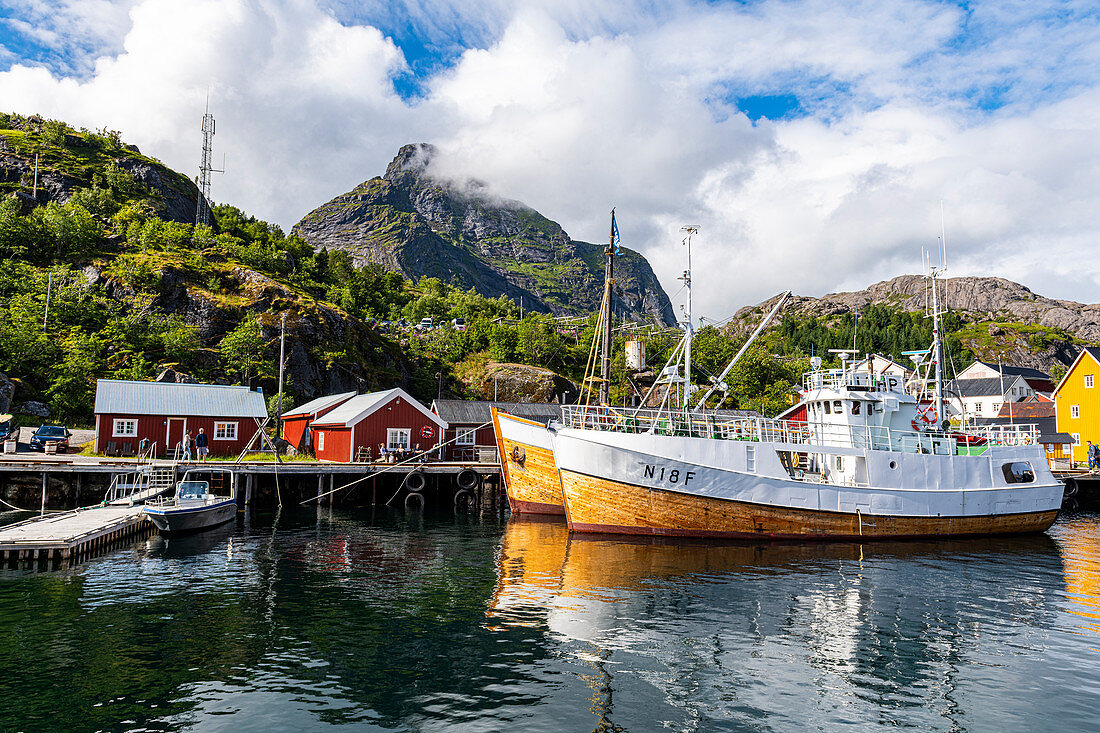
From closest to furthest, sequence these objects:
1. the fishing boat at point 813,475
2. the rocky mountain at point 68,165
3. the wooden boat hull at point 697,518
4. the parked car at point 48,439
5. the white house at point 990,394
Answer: the fishing boat at point 813,475, the wooden boat hull at point 697,518, the parked car at point 48,439, the rocky mountain at point 68,165, the white house at point 990,394

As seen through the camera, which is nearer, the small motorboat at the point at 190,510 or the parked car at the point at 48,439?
the small motorboat at the point at 190,510

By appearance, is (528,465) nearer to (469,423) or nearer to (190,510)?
(469,423)

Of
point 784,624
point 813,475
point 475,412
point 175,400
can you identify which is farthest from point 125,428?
point 784,624

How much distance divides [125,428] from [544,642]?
127 ft

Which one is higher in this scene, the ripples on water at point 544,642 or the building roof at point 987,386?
the building roof at point 987,386

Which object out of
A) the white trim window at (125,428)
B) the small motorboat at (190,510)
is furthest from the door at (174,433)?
the small motorboat at (190,510)

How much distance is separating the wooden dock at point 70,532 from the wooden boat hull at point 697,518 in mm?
18114

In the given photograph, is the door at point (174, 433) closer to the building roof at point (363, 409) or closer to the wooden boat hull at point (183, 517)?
the building roof at point (363, 409)

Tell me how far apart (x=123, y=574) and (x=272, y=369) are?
143 feet

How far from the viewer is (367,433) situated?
144 ft

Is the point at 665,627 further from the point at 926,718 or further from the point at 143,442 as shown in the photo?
the point at 143,442

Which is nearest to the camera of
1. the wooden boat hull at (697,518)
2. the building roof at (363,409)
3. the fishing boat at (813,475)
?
the fishing boat at (813,475)

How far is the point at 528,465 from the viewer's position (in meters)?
33.7

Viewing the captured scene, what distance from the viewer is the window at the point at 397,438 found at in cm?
4466
